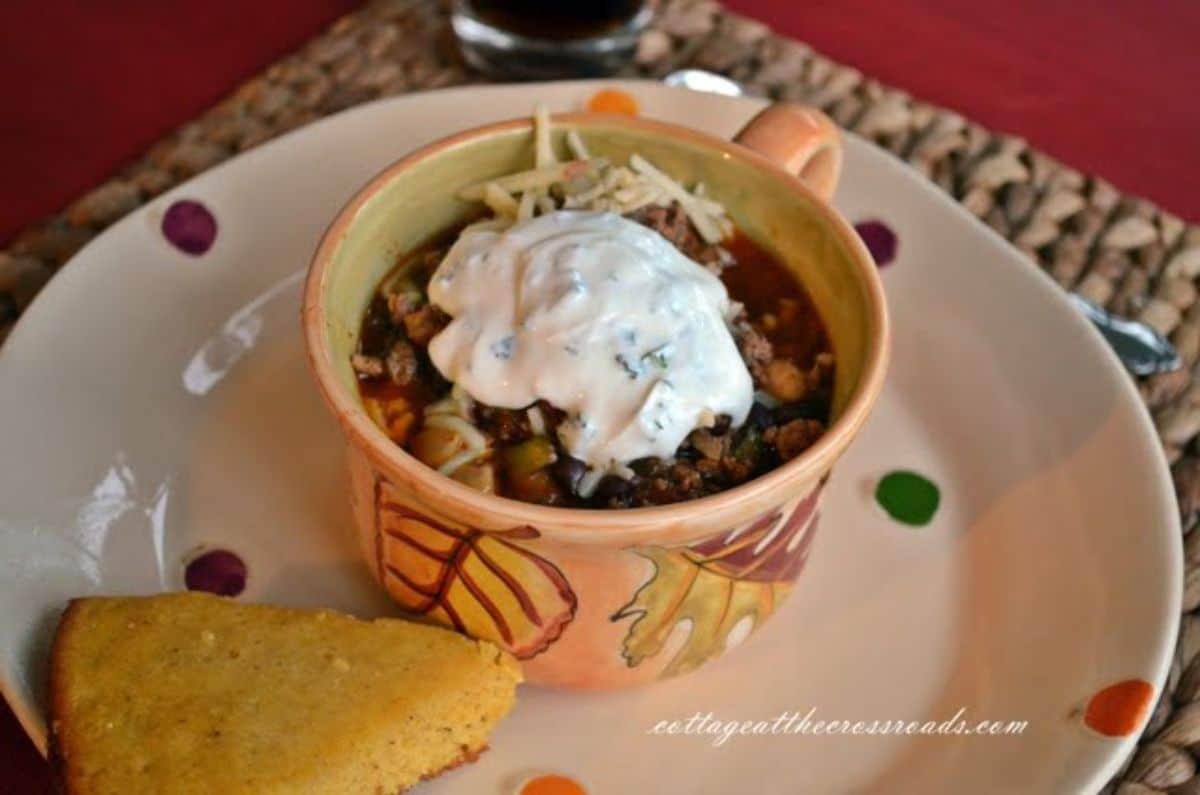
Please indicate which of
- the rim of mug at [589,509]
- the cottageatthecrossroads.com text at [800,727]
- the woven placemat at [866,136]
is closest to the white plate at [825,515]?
the cottageatthecrossroads.com text at [800,727]

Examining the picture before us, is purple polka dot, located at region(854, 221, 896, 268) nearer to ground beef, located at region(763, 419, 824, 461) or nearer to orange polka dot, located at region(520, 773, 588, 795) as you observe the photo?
ground beef, located at region(763, 419, 824, 461)

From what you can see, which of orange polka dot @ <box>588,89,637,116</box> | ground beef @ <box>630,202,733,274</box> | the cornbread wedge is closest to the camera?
the cornbread wedge

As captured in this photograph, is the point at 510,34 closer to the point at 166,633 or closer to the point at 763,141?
the point at 763,141

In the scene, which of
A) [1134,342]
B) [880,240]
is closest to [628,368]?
[880,240]

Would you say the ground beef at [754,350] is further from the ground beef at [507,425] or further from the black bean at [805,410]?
the ground beef at [507,425]

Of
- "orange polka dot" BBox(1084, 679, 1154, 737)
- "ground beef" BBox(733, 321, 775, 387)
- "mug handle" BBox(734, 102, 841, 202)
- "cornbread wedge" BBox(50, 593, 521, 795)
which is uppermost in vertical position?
"mug handle" BBox(734, 102, 841, 202)

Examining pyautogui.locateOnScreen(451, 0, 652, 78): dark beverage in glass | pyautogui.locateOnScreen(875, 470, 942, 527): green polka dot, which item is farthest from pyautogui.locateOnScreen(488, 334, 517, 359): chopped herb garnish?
pyautogui.locateOnScreen(451, 0, 652, 78): dark beverage in glass
